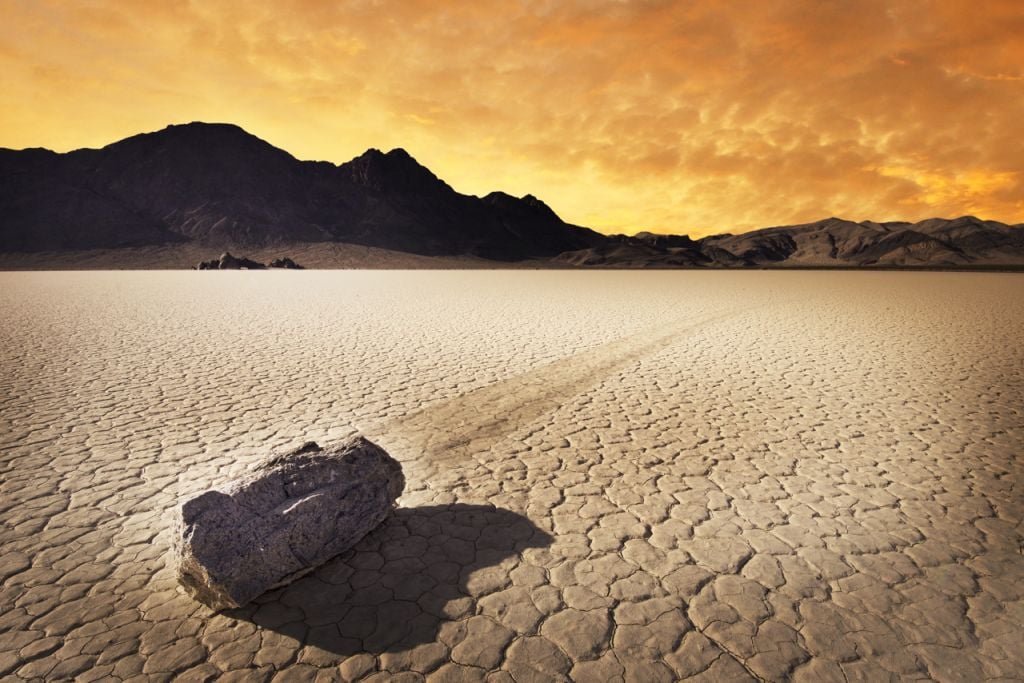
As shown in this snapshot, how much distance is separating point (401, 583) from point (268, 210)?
123m

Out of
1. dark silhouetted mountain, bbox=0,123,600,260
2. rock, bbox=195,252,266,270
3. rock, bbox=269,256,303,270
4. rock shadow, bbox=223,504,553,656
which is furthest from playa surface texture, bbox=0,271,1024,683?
dark silhouetted mountain, bbox=0,123,600,260

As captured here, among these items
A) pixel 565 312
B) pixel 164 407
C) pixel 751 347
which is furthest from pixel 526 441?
pixel 565 312

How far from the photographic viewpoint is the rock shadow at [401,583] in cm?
259

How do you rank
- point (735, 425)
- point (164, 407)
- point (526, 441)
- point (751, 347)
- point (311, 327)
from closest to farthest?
point (526, 441), point (735, 425), point (164, 407), point (751, 347), point (311, 327)

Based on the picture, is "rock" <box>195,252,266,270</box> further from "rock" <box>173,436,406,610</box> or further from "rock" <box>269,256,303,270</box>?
"rock" <box>173,436,406,610</box>

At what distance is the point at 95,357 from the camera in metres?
8.95

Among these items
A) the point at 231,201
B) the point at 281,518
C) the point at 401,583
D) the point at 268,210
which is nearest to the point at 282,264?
the point at 268,210

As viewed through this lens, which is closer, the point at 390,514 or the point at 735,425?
the point at 390,514

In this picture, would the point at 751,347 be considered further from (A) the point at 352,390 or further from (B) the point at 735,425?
(A) the point at 352,390

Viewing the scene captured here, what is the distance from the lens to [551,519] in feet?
12.1

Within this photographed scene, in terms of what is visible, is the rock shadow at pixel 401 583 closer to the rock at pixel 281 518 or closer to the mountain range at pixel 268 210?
the rock at pixel 281 518

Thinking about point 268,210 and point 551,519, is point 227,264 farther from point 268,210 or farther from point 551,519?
point 551,519

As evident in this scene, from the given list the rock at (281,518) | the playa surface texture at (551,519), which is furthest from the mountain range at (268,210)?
the rock at (281,518)

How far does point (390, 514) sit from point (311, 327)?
33.6 feet
